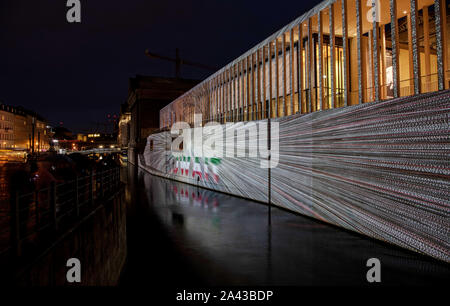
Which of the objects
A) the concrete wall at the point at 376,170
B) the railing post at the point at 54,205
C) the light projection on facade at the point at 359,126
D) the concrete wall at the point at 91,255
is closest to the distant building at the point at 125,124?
the light projection on facade at the point at 359,126

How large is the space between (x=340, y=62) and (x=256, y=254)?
10.1 meters

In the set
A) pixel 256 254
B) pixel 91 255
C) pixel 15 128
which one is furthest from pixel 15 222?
pixel 15 128

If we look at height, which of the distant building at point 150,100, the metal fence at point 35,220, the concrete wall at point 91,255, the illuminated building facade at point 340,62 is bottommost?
the concrete wall at point 91,255

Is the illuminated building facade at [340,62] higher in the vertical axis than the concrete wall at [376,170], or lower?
higher

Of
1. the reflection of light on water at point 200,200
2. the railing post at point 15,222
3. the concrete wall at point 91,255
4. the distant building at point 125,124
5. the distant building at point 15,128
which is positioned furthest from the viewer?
the distant building at point 125,124

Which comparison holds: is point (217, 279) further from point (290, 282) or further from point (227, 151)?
point (227, 151)

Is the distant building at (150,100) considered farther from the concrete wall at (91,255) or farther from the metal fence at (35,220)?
the metal fence at (35,220)

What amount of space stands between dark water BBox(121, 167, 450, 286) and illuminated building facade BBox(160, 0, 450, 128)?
3943 millimetres

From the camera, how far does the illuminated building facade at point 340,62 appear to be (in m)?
8.04

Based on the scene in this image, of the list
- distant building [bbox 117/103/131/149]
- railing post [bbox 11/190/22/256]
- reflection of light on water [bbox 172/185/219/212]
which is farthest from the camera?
distant building [bbox 117/103/131/149]

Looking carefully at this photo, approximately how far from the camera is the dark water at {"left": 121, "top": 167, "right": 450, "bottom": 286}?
5.65m

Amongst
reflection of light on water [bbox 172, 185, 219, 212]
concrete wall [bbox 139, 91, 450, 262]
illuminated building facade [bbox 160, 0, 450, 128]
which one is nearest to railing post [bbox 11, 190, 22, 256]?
concrete wall [bbox 139, 91, 450, 262]

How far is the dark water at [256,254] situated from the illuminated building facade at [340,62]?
3.94 meters

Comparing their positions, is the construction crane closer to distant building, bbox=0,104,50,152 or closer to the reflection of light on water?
distant building, bbox=0,104,50,152
